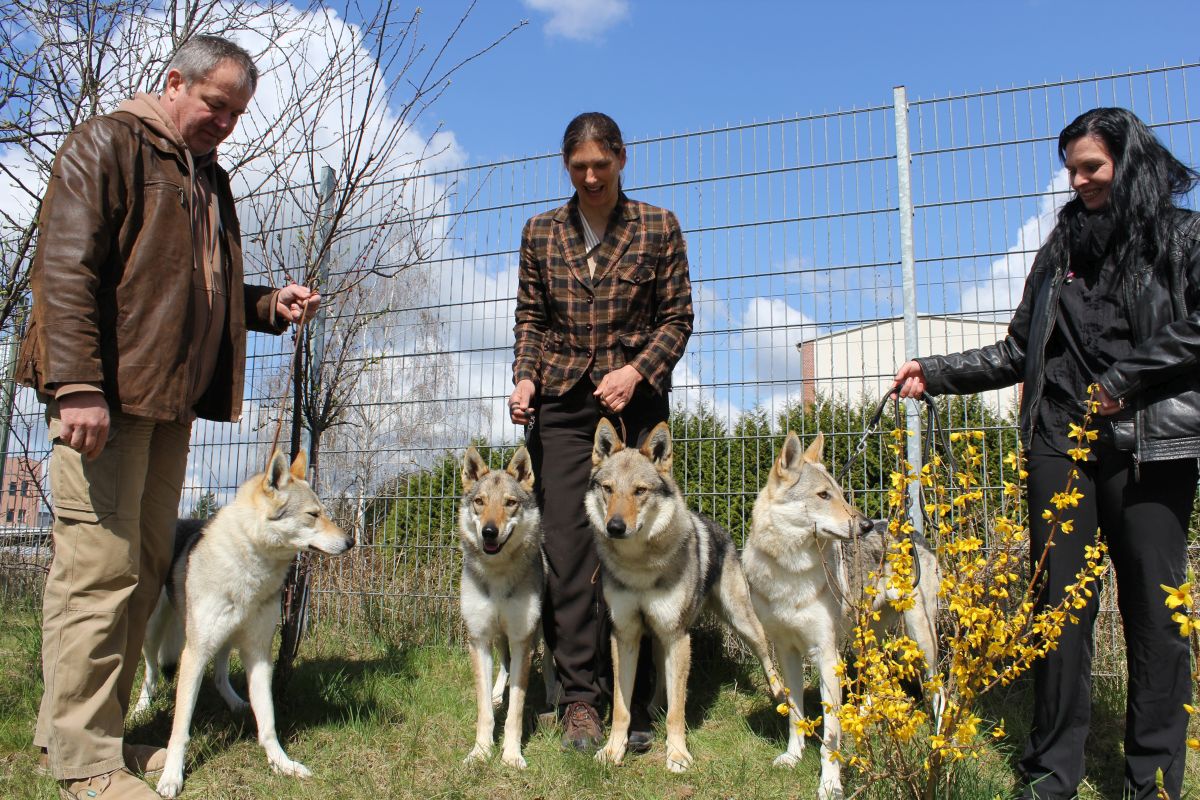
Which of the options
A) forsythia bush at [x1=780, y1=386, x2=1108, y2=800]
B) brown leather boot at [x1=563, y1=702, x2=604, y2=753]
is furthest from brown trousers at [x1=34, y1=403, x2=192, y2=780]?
forsythia bush at [x1=780, y1=386, x2=1108, y2=800]

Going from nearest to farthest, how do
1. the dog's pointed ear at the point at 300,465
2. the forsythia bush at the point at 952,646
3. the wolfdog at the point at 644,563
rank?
the forsythia bush at the point at 952,646, the wolfdog at the point at 644,563, the dog's pointed ear at the point at 300,465

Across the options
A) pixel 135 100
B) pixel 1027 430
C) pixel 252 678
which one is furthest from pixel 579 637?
pixel 135 100

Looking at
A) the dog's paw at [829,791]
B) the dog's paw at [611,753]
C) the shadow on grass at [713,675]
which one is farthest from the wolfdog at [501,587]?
the dog's paw at [829,791]

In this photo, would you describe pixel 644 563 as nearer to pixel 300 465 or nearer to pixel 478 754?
pixel 478 754

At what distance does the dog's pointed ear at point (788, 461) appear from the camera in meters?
4.11

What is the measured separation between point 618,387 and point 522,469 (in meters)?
0.85

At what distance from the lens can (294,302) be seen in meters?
3.75

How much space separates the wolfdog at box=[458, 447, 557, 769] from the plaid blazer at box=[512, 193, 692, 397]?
2.13 feet

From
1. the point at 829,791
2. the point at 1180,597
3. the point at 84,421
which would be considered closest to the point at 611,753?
the point at 829,791

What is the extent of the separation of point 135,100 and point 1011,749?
15.8 feet

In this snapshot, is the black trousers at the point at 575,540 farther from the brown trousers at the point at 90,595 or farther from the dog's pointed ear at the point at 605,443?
the brown trousers at the point at 90,595

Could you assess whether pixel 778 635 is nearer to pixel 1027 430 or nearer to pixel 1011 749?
pixel 1011 749

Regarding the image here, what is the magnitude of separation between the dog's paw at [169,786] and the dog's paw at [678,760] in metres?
2.07

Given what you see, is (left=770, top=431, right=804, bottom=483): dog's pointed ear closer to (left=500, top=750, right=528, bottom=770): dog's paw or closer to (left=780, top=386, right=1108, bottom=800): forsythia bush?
(left=780, top=386, right=1108, bottom=800): forsythia bush
